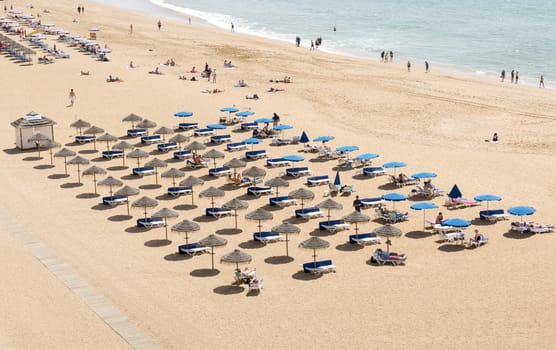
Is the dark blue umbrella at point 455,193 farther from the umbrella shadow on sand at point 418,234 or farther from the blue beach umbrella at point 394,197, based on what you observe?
the umbrella shadow on sand at point 418,234

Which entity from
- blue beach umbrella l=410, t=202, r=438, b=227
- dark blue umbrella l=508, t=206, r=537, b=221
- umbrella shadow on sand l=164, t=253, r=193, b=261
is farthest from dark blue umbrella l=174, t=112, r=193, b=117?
dark blue umbrella l=508, t=206, r=537, b=221

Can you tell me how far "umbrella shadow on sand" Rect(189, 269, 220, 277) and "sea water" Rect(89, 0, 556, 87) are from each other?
4223 centimetres

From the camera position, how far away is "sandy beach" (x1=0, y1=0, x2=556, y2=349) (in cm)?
2516

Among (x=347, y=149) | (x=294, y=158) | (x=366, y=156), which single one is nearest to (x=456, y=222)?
(x=366, y=156)

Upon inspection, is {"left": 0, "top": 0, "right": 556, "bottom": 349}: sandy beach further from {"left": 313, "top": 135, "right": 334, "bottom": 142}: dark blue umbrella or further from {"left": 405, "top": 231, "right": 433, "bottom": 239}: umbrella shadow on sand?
{"left": 313, "top": 135, "right": 334, "bottom": 142}: dark blue umbrella

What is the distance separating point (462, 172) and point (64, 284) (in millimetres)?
19116

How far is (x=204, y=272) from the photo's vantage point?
95.6ft

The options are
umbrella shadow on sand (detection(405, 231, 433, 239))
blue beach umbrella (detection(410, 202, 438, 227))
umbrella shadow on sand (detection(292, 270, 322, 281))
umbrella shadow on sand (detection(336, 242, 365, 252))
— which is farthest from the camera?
blue beach umbrella (detection(410, 202, 438, 227))

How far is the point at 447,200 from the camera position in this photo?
35.5 metres

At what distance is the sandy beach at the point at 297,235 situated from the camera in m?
25.2

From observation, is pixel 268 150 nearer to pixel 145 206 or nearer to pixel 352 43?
pixel 145 206

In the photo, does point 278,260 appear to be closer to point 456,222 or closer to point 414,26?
point 456,222

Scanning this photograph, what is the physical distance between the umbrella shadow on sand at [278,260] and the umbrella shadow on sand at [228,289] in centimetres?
227

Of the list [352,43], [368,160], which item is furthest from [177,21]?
[368,160]
